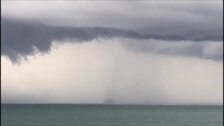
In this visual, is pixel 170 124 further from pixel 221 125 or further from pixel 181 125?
pixel 221 125

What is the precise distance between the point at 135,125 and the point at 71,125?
17.6m

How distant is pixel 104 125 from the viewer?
154875mm

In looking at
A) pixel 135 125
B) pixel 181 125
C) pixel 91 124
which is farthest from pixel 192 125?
pixel 91 124

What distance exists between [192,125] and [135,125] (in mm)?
16786

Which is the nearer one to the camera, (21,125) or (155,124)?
(21,125)

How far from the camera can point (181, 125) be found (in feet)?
513

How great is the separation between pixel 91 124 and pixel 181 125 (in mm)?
25358

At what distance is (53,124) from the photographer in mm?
155875

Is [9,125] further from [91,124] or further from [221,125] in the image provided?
[221,125]

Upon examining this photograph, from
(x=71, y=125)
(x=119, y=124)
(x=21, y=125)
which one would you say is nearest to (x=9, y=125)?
(x=21, y=125)

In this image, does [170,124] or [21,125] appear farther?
[170,124]

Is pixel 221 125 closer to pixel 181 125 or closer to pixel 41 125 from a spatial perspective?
pixel 181 125

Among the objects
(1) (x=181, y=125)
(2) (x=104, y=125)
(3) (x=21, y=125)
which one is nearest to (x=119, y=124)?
(2) (x=104, y=125)

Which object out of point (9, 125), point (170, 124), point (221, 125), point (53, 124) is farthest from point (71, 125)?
point (221, 125)
